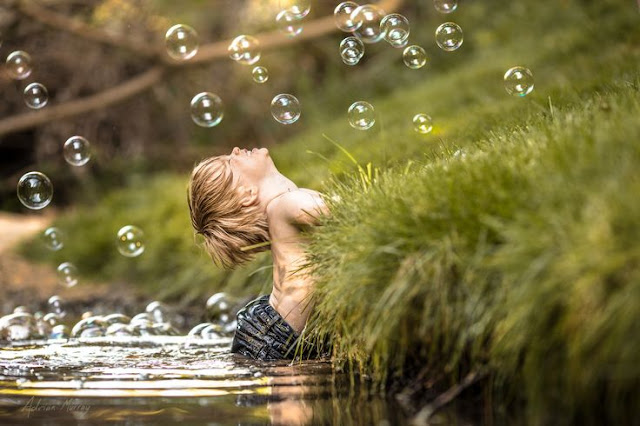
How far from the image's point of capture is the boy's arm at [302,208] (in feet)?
14.4

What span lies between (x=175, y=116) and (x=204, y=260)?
8.74 meters

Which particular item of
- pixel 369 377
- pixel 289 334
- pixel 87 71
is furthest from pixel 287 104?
pixel 87 71

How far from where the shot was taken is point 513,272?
8.82 ft

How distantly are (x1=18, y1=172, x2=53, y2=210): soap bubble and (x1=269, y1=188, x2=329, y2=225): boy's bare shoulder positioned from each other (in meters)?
2.30

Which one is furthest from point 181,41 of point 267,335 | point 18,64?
point 267,335

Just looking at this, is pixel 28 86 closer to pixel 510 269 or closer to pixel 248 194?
pixel 248 194

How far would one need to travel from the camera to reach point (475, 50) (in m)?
14.0

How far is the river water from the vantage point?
3.01 metres

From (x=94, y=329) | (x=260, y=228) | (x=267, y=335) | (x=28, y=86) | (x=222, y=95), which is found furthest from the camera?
(x=222, y=95)

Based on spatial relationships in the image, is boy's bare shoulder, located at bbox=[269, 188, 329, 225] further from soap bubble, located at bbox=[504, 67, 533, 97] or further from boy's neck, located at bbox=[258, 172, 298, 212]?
soap bubble, located at bbox=[504, 67, 533, 97]

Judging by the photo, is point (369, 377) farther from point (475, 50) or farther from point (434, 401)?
point (475, 50)

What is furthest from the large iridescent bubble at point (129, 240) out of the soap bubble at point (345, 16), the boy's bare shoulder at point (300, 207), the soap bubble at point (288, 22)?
the soap bubble at point (345, 16)

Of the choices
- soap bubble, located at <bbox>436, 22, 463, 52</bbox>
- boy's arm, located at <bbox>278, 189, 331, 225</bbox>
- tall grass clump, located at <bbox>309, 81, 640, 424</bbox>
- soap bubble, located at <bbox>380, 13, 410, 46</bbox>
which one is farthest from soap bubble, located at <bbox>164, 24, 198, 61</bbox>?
tall grass clump, located at <bbox>309, 81, 640, 424</bbox>

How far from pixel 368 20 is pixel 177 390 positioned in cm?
324
